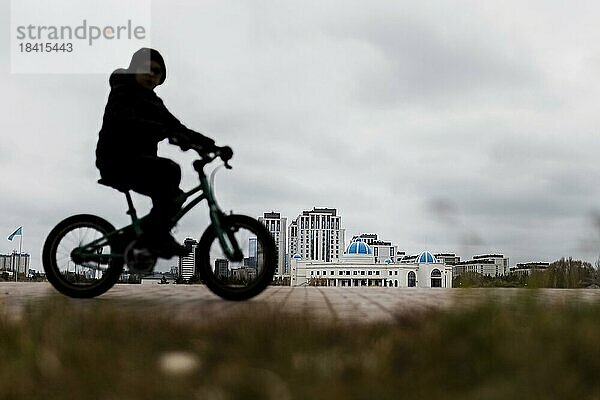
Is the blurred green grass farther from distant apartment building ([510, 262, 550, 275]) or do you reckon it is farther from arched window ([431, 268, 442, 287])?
arched window ([431, 268, 442, 287])

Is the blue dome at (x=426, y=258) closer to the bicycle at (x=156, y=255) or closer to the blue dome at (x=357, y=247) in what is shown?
the blue dome at (x=357, y=247)

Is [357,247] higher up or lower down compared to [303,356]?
lower down

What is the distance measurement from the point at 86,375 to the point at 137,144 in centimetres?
310

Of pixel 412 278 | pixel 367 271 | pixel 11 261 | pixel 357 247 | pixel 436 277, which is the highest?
pixel 11 261

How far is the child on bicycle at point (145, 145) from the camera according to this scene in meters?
5.48

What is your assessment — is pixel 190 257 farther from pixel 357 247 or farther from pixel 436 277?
pixel 436 277

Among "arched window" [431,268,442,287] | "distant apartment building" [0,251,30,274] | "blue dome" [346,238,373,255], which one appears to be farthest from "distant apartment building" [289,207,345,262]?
"distant apartment building" [0,251,30,274]

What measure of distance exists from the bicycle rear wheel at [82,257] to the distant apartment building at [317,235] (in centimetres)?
18068

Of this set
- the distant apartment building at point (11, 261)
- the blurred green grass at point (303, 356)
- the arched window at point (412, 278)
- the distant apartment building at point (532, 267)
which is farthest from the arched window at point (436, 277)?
the blurred green grass at point (303, 356)

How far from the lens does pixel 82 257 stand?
5.91m

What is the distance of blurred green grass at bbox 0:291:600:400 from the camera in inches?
98.9

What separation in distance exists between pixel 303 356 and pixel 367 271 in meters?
109

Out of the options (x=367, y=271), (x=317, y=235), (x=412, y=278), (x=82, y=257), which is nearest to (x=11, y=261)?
(x=82, y=257)

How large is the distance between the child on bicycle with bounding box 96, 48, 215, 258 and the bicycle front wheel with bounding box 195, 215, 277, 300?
0.22 meters
